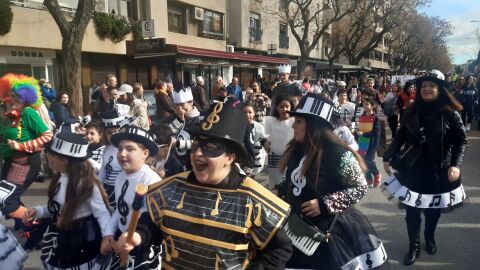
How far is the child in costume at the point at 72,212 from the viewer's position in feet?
9.84

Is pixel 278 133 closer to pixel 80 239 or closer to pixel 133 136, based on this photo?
pixel 133 136

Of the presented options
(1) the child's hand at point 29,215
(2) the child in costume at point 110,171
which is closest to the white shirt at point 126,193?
(1) the child's hand at point 29,215

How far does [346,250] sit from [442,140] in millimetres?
1959

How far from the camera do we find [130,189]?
3146 millimetres

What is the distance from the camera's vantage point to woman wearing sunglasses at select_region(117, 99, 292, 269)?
1.98 m

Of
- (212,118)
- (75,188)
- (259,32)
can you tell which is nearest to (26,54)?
(75,188)

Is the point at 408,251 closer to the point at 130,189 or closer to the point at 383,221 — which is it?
the point at 383,221

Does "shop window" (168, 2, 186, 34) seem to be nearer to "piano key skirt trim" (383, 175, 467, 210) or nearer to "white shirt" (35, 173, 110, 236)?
"piano key skirt trim" (383, 175, 467, 210)

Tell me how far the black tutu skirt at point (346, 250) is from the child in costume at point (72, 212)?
1498mm

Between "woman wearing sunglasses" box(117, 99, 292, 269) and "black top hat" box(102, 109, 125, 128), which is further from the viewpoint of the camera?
"black top hat" box(102, 109, 125, 128)

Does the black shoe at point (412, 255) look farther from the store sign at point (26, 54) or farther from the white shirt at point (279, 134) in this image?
the store sign at point (26, 54)

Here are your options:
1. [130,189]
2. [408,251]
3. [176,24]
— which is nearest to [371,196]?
[408,251]

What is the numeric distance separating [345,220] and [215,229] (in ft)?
4.46

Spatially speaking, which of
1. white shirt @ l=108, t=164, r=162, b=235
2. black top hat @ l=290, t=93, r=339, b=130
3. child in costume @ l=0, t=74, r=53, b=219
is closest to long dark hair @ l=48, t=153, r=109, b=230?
white shirt @ l=108, t=164, r=162, b=235
